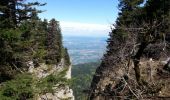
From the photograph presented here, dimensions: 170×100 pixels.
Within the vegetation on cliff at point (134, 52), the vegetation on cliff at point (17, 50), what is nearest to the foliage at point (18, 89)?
the vegetation on cliff at point (17, 50)

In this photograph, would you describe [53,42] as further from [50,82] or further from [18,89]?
[18,89]

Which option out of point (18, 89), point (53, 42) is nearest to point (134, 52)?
point (18, 89)

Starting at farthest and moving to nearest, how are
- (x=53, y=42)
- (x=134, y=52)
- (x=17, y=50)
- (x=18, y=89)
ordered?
(x=53, y=42)
(x=17, y=50)
(x=18, y=89)
(x=134, y=52)

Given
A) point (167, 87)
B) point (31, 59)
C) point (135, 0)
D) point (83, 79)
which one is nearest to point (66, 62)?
point (135, 0)

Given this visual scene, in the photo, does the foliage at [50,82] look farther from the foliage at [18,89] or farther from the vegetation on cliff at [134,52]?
the vegetation on cliff at [134,52]

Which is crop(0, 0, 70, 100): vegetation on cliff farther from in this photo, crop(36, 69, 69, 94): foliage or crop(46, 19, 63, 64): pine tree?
crop(46, 19, 63, 64): pine tree

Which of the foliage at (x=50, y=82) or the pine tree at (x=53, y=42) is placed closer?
the foliage at (x=50, y=82)

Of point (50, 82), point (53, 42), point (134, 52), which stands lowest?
point (50, 82)

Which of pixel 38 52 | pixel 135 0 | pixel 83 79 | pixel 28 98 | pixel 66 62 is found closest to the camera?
pixel 28 98

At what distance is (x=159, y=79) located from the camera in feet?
67.6

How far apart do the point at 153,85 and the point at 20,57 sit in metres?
9.47

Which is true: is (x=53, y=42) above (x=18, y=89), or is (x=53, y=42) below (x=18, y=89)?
above

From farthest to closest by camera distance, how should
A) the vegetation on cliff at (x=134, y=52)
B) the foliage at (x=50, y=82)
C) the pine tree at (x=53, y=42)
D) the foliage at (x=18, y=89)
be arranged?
the pine tree at (x=53, y=42) < the foliage at (x=50, y=82) < the foliage at (x=18, y=89) < the vegetation on cliff at (x=134, y=52)

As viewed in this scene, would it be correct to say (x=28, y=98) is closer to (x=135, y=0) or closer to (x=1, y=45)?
(x=1, y=45)
